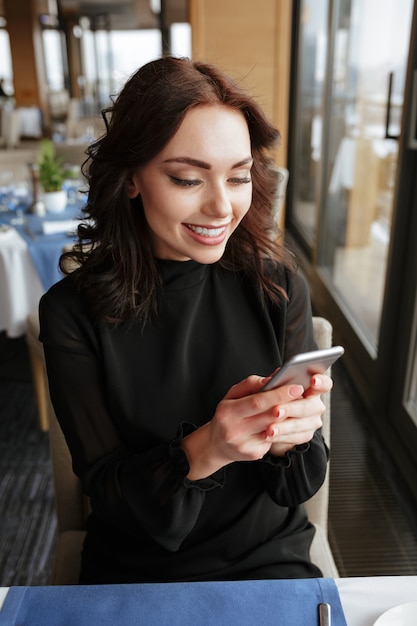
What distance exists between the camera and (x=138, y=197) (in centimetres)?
105

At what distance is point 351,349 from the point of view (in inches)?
129

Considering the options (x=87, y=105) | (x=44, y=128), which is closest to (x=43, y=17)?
(x=87, y=105)

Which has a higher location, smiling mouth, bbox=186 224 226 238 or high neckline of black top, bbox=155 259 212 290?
smiling mouth, bbox=186 224 226 238

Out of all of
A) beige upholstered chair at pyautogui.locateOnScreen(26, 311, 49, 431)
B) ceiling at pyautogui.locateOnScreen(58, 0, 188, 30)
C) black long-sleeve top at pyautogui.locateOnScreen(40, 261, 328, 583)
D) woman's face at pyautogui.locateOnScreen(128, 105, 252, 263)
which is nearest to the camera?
woman's face at pyautogui.locateOnScreen(128, 105, 252, 263)

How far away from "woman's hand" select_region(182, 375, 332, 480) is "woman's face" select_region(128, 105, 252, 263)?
26 centimetres

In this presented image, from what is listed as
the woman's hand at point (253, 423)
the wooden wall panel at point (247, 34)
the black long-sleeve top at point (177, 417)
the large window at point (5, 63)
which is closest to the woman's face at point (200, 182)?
the black long-sleeve top at point (177, 417)

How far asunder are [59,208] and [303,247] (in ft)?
9.21

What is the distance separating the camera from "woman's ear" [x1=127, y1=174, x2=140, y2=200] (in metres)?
0.99

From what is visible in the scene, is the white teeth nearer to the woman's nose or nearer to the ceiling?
the woman's nose

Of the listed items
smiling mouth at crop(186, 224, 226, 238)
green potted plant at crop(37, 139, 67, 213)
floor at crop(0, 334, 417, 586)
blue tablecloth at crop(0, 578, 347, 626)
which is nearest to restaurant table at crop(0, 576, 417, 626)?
blue tablecloth at crop(0, 578, 347, 626)

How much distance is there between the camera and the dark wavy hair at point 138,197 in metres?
0.92

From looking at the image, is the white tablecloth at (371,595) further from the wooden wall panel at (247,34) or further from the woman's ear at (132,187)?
the wooden wall panel at (247,34)

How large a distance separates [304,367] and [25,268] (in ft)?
7.14

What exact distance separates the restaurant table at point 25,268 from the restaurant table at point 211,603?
1.94m
